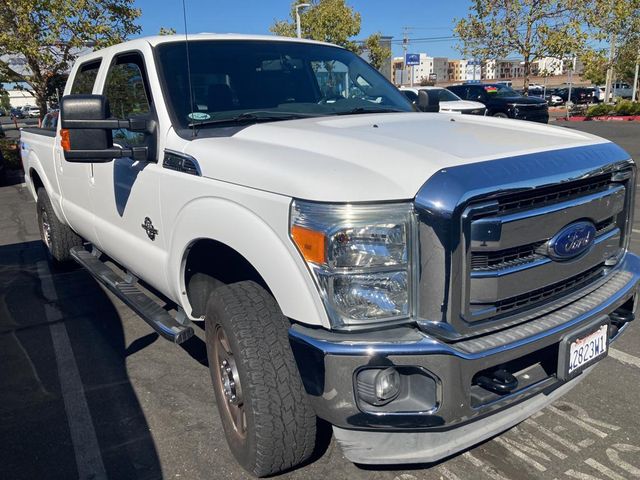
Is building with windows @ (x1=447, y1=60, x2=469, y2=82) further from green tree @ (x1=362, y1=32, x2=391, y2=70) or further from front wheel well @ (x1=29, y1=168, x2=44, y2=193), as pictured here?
front wheel well @ (x1=29, y1=168, x2=44, y2=193)

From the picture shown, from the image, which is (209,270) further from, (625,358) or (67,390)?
(625,358)

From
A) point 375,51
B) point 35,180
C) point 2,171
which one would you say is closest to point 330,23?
point 375,51

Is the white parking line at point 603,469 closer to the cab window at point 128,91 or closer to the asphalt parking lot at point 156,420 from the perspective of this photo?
the asphalt parking lot at point 156,420

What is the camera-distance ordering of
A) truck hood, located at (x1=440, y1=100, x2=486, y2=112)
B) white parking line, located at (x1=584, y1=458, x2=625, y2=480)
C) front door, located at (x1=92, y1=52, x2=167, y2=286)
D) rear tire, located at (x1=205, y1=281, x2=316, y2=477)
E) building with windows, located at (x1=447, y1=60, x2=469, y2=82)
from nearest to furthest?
rear tire, located at (x1=205, y1=281, x2=316, y2=477)
white parking line, located at (x1=584, y1=458, x2=625, y2=480)
front door, located at (x1=92, y1=52, x2=167, y2=286)
truck hood, located at (x1=440, y1=100, x2=486, y2=112)
building with windows, located at (x1=447, y1=60, x2=469, y2=82)

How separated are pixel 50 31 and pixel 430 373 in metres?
14.9

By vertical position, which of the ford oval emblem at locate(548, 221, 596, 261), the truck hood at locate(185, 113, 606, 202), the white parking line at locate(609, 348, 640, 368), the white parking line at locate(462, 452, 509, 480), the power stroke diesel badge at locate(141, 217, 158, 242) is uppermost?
the truck hood at locate(185, 113, 606, 202)

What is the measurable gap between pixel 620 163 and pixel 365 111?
153 centimetres

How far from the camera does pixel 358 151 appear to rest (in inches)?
94.5

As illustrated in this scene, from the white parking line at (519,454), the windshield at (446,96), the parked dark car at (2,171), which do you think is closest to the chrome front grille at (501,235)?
the white parking line at (519,454)

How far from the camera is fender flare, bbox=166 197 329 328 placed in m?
2.15

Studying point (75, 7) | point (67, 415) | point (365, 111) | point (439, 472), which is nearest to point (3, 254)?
point (67, 415)

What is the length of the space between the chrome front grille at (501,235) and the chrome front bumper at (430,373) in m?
0.08

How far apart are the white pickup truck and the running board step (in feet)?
0.09

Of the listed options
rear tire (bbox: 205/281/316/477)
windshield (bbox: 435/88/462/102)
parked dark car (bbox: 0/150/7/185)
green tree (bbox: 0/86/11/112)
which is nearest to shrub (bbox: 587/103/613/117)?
windshield (bbox: 435/88/462/102)
